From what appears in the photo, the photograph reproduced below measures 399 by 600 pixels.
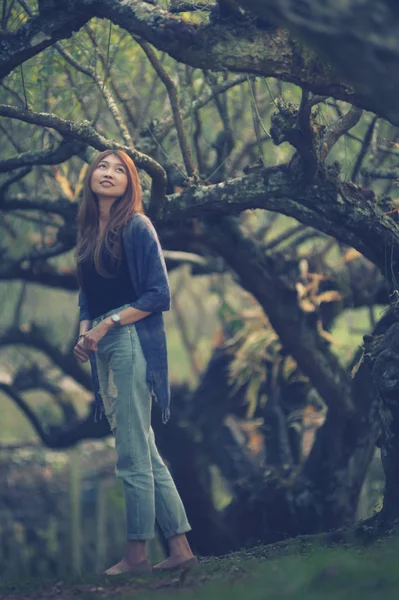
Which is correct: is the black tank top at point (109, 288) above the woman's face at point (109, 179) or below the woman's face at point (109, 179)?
below

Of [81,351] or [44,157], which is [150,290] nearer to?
[81,351]

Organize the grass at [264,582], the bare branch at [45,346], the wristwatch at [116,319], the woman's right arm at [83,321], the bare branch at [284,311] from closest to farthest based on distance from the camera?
the grass at [264,582]
the wristwatch at [116,319]
the woman's right arm at [83,321]
the bare branch at [284,311]
the bare branch at [45,346]

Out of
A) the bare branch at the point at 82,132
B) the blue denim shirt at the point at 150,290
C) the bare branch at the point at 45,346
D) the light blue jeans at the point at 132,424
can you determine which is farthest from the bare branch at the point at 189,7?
the bare branch at the point at 45,346

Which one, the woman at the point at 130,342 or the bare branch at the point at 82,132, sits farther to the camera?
the bare branch at the point at 82,132

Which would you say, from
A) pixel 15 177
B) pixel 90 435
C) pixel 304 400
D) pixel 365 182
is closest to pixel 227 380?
pixel 304 400

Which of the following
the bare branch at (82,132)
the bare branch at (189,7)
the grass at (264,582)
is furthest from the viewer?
the bare branch at (189,7)

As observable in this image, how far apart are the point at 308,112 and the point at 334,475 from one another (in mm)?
3417

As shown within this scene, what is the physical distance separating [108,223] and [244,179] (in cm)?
137

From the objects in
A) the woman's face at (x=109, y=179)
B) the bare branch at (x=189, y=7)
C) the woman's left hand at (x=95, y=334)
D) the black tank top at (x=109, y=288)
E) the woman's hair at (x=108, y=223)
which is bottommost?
the woman's left hand at (x=95, y=334)

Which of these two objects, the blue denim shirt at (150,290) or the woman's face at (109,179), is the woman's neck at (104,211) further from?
the blue denim shirt at (150,290)

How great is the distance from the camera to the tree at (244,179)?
515 centimetres

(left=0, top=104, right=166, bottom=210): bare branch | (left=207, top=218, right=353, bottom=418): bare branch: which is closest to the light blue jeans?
(left=0, top=104, right=166, bottom=210): bare branch

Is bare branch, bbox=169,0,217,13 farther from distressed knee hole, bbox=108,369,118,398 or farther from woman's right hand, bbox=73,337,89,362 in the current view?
distressed knee hole, bbox=108,369,118,398

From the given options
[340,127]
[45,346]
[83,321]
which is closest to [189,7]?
[340,127]
